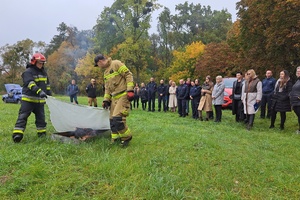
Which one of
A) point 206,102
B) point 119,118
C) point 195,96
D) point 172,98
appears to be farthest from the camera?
point 172,98

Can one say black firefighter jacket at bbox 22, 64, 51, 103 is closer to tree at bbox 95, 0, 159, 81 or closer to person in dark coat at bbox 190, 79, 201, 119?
person in dark coat at bbox 190, 79, 201, 119

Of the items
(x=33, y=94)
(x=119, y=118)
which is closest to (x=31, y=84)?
(x=33, y=94)

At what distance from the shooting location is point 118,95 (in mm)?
5211

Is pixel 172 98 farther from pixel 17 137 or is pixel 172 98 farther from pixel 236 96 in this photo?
pixel 17 137

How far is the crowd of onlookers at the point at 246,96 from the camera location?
309 inches

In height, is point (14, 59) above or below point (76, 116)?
above

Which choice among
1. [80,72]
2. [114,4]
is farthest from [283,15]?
[80,72]

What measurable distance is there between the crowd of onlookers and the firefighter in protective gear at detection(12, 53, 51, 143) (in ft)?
19.7

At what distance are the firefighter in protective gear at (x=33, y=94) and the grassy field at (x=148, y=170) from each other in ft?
0.98

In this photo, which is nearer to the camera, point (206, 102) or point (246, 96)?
point (246, 96)

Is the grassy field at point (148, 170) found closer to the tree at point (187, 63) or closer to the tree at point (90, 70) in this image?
the tree at point (187, 63)

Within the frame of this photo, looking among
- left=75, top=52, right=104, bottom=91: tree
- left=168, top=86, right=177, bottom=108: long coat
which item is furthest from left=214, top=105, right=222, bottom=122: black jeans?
left=75, top=52, right=104, bottom=91: tree

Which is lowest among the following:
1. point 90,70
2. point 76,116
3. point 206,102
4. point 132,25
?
point 76,116

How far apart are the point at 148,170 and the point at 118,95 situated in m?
1.87
